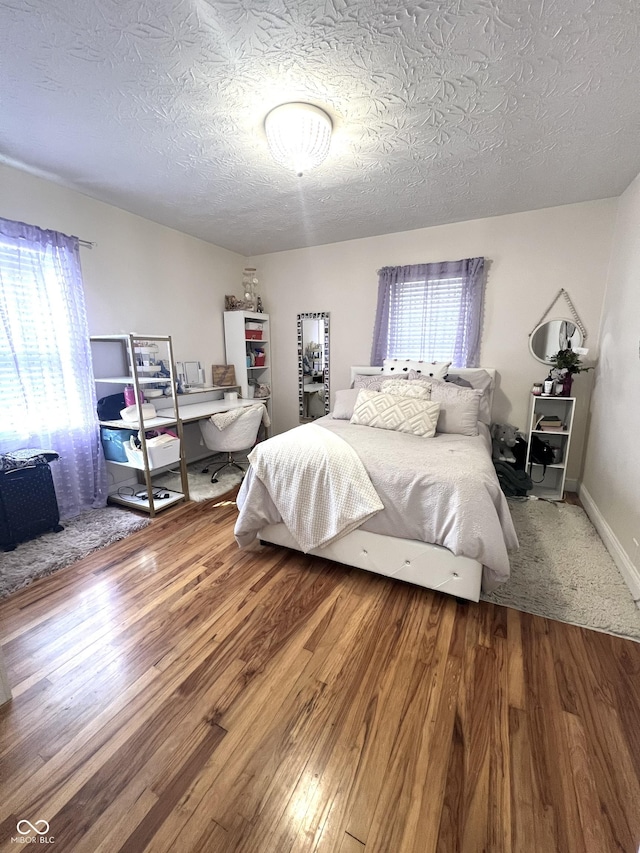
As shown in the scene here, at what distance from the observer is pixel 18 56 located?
4.58ft

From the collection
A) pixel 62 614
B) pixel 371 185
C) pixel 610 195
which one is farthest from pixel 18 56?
pixel 610 195

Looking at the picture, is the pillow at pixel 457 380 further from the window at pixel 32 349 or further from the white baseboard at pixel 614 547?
the window at pixel 32 349

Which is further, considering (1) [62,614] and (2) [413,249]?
(2) [413,249]

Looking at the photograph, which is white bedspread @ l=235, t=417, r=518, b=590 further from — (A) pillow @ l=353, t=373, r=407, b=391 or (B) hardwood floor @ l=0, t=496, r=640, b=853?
(A) pillow @ l=353, t=373, r=407, b=391

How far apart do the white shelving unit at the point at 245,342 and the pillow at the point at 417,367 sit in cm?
164

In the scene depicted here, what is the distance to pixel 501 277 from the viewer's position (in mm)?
3158

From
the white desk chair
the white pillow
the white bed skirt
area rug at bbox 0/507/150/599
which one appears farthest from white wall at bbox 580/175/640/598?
area rug at bbox 0/507/150/599

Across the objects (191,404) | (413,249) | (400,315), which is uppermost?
(413,249)

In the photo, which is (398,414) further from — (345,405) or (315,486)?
(315,486)

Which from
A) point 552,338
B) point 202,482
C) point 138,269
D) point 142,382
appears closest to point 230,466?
point 202,482

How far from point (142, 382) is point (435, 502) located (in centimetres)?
240

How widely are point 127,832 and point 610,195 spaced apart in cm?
441

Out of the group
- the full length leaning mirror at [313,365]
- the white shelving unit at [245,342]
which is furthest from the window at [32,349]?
the full length leaning mirror at [313,365]

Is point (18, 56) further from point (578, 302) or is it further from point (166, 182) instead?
point (578, 302)
